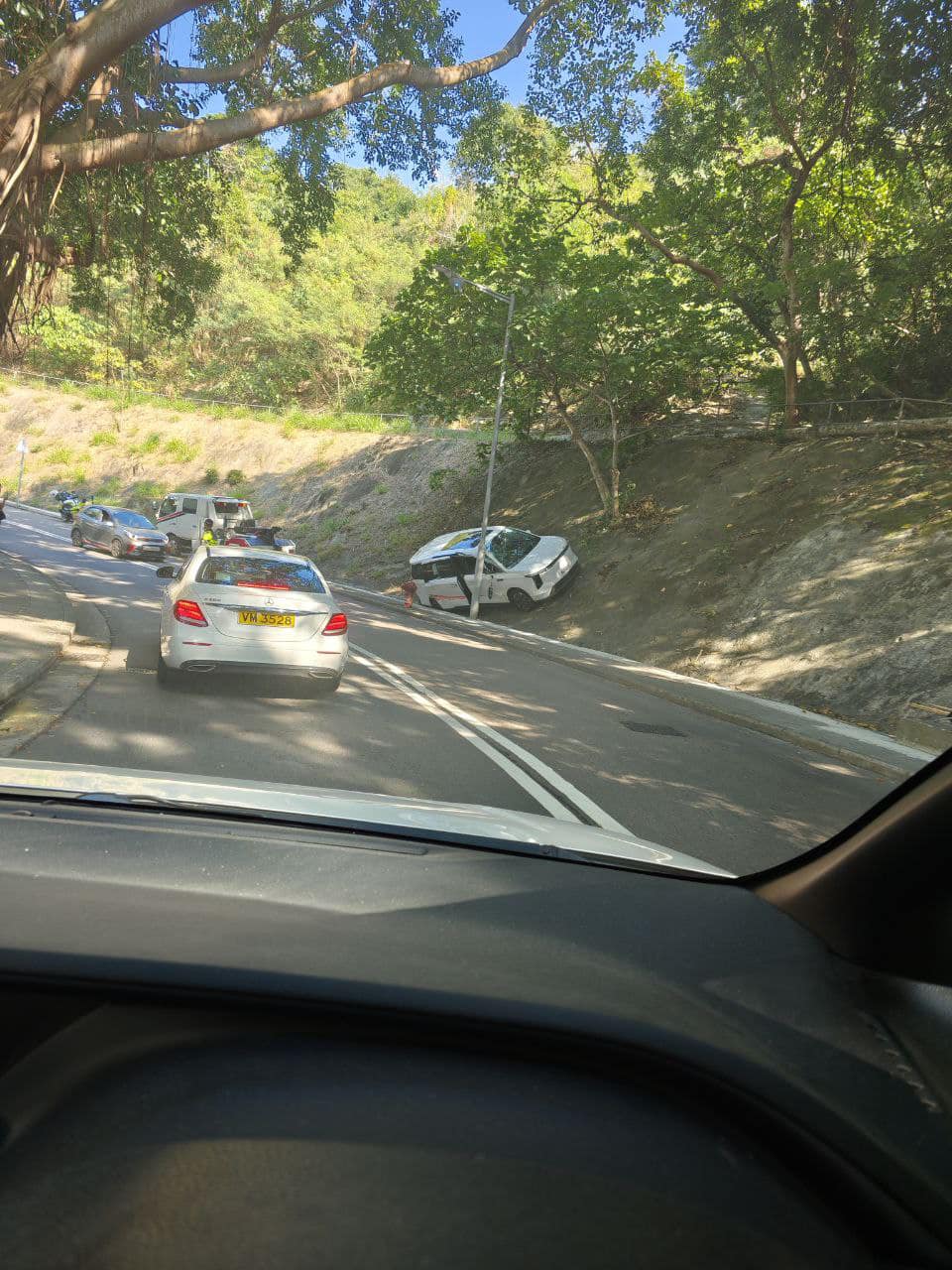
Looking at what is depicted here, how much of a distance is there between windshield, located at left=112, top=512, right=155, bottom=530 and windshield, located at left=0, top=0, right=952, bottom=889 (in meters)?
0.20

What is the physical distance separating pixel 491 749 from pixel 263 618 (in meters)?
2.90

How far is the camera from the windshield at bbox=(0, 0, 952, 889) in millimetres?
8523

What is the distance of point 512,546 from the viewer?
994 inches

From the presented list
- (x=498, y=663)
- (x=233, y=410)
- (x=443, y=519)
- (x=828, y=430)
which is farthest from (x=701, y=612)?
(x=233, y=410)

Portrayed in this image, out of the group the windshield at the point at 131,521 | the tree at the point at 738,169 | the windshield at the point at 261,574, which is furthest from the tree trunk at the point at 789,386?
the windshield at the point at 131,521

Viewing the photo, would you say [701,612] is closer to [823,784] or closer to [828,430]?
[828,430]

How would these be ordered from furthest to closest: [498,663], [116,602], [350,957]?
[116,602] < [498,663] < [350,957]

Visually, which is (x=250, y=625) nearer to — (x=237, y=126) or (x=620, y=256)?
A: (x=237, y=126)

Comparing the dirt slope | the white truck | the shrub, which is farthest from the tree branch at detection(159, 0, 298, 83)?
the shrub

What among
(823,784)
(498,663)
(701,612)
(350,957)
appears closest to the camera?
(350,957)

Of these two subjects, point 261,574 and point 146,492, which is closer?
point 261,574

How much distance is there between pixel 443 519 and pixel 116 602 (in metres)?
20.0

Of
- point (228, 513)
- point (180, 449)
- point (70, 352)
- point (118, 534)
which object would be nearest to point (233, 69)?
point (118, 534)

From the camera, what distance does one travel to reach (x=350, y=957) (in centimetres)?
142
